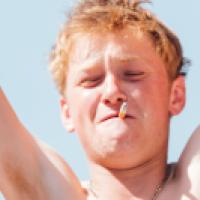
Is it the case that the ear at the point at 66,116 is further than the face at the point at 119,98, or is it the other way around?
the ear at the point at 66,116

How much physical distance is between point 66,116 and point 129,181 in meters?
0.37

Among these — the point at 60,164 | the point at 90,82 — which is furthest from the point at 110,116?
the point at 60,164

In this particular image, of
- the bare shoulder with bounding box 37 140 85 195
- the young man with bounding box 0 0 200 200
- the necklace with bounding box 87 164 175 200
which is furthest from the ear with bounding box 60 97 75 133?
the necklace with bounding box 87 164 175 200

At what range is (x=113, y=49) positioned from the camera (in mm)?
1964

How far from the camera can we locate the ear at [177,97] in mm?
2055

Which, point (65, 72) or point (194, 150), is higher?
point (65, 72)

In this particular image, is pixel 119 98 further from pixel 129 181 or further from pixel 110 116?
pixel 129 181

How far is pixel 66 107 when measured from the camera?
85.9 inches

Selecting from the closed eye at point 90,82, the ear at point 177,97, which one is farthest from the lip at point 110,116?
the ear at point 177,97

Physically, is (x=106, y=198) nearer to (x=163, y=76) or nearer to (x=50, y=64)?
(x=163, y=76)

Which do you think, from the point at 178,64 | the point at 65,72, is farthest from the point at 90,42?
the point at 178,64

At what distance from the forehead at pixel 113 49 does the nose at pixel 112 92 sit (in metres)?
0.09

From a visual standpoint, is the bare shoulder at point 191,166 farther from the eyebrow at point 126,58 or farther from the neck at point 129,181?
the eyebrow at point 126,58

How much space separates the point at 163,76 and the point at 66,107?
15.2 inches
